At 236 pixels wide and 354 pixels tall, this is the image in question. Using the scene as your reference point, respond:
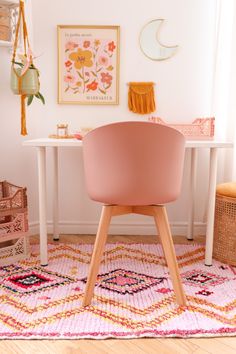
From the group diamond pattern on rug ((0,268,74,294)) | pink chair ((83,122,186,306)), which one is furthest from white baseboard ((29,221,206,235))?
pink chair ((83,122,186,306))

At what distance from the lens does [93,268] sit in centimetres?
171

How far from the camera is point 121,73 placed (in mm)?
2689

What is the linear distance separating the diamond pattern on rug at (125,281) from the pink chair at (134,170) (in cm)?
22

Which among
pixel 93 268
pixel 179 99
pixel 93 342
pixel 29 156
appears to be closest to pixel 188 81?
pixel 179 99

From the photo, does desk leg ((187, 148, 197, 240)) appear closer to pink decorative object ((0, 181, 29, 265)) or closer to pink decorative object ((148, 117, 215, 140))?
pink decorative object ((148, 117, 215, 140))

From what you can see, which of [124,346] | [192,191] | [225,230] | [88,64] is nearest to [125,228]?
[192,191]

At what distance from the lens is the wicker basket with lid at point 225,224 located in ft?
7.22

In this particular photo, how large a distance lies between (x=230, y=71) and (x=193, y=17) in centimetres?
45

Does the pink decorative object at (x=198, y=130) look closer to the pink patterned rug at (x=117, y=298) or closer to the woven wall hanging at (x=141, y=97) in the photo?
the woven wall hanging at (x=141, y=97)

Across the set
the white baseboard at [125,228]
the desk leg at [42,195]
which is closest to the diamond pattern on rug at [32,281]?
the desk leg at [42,195]

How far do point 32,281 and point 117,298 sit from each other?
48cm

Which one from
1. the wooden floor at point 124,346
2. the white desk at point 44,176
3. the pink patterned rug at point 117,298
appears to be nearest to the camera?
the wooden floor at point 124,346

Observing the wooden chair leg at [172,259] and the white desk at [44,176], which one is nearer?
the wooden chair leg at [172,259]

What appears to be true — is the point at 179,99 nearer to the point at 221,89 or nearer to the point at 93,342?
the point at 221,89
